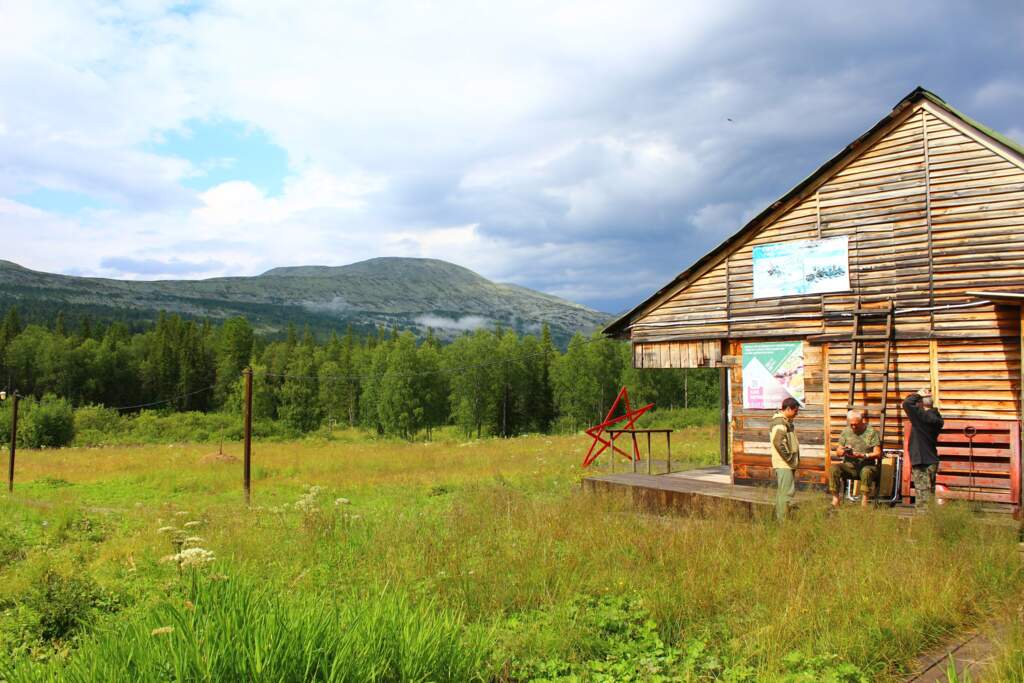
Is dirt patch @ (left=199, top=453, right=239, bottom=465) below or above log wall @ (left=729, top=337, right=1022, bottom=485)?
below

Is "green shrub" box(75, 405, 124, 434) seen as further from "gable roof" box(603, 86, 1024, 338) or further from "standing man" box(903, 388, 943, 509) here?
"standing man" box(903, 388, 943, 509)

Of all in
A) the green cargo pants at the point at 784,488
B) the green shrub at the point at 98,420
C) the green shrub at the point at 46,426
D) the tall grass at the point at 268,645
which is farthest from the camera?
the green shrub at the point at 98,420

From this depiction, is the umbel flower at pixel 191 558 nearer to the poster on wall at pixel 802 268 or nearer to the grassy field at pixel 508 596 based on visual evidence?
the grassy field at pixel 508 596

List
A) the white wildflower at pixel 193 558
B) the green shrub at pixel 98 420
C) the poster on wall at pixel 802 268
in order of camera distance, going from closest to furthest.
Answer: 1. the white wildflower at pixel 193 558
2. the poster on wall at pixel 802 268
3. the green shrub at pixel 98 420

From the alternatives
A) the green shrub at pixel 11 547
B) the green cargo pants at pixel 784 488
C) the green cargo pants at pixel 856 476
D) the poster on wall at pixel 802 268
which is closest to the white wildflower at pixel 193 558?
the green shrub at pixel 11 547

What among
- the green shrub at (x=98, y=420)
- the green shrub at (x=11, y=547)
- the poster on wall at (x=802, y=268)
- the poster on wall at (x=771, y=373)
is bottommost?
the green shrub at (x=98, y=420)

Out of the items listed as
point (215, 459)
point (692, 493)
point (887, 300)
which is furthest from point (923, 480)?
point (215, 459)

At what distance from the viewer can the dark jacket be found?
9.50 metres

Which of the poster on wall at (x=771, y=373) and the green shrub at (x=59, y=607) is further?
the poster on wall at (x=771, y=373)

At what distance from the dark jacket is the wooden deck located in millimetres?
1517

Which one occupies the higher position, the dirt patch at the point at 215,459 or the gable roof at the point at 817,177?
the gable roof at the point at 817,177

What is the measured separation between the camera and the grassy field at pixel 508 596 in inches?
152

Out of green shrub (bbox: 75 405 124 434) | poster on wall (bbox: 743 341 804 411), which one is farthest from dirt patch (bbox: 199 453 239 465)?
green shrub (bbox: 75 405 124 434)

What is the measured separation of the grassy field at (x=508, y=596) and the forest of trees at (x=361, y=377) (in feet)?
148
